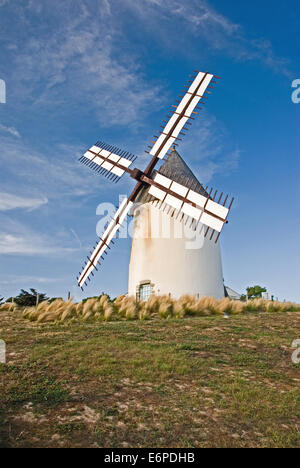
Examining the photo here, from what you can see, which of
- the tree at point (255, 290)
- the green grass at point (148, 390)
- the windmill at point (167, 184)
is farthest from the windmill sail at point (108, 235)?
the tree at point (255, 290)

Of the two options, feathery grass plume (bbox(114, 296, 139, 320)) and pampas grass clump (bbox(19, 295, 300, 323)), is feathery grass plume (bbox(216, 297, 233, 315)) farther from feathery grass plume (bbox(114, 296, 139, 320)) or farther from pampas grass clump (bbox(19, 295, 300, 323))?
feathery grass plume (bbox(114, 296, 139, 320))

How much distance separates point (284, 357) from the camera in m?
9.33

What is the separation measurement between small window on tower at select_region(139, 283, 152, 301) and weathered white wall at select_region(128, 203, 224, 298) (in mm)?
337

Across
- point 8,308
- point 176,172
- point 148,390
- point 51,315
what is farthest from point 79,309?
point 148,390

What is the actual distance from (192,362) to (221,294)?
11.1 meters

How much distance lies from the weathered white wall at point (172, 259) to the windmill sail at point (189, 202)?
170 centimetres

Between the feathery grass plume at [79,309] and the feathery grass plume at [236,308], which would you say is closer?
the feathery grass plume at [79,309]

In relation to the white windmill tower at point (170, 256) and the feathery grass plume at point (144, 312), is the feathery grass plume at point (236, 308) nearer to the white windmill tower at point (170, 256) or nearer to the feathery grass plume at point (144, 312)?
the white windmill tower at point (170, 256)

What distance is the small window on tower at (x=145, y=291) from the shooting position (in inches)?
719

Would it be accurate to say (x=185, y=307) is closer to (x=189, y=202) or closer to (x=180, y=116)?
(x=189, y=202)

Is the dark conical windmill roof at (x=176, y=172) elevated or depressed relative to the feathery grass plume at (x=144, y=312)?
elevated

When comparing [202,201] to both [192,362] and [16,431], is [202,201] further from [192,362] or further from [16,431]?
[16,431]

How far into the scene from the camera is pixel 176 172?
19047 millimetres

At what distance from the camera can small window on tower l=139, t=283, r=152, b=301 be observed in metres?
18.3
